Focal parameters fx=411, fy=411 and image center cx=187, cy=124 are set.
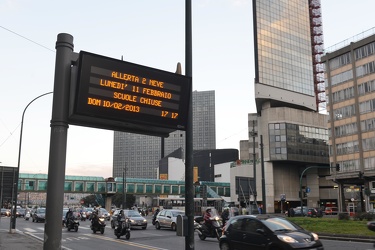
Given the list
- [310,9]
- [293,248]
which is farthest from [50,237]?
[310,9]

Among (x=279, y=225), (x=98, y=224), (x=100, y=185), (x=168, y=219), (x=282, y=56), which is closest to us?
(x=279, y=225)

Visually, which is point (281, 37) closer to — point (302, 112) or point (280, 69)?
point (280, 69)

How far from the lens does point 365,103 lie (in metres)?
65.9

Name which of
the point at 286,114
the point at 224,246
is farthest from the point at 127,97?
the point at 286,114

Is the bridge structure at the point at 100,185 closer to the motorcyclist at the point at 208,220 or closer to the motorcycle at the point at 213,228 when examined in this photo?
the motorcycle at the point at 213,228

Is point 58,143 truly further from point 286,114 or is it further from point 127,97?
point 286,114

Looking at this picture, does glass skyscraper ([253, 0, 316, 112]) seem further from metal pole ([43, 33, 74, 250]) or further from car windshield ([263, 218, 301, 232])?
metal pole ([43, 33, 74, 250])

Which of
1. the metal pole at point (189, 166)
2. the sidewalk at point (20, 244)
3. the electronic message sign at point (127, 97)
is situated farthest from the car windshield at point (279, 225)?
the sidewalk at point (20, 244)

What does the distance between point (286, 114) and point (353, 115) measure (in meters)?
24.9

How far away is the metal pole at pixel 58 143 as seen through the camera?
6484 millimetres

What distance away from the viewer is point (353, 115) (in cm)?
6806

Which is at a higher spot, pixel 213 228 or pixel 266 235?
pixel 266 235

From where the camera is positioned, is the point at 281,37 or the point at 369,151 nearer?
the point at 369,151

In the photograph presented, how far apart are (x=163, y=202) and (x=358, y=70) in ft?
127
